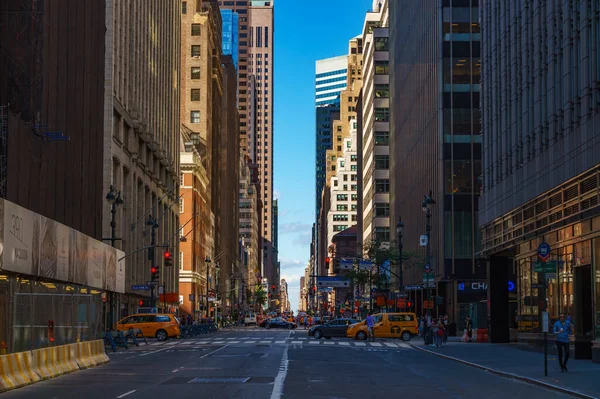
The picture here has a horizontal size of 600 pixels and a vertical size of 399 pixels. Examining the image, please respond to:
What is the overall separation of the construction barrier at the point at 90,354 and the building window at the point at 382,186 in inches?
3685

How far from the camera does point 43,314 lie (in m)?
30.0

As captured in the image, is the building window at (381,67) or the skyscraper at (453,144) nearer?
the skyscraper at (453,144)

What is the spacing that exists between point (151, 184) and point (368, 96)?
5309 centimetres

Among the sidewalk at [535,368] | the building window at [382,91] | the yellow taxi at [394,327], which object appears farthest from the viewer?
the building window at [382,91]

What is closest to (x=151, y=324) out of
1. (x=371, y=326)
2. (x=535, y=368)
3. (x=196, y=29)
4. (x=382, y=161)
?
(x=371, y=326)

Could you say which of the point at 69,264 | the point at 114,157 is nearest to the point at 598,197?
the point at 69,264

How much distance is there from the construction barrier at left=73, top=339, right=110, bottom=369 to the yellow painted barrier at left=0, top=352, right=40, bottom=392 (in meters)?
A: 6.43

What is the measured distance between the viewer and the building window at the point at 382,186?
426 ft

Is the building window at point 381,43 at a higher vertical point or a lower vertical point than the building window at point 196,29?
lower

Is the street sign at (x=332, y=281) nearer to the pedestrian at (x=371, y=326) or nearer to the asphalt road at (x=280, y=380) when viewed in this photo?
the pedestrian at (x=371, y=326)

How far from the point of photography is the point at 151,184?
9850 cm

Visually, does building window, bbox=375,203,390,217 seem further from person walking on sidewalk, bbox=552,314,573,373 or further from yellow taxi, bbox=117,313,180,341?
person walking on sidewalk, bbox=552,314,573,373

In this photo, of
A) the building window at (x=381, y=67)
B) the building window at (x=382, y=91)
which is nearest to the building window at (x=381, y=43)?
the building window at (x=381, y=67)

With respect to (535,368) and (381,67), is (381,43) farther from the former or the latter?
(535,368)
